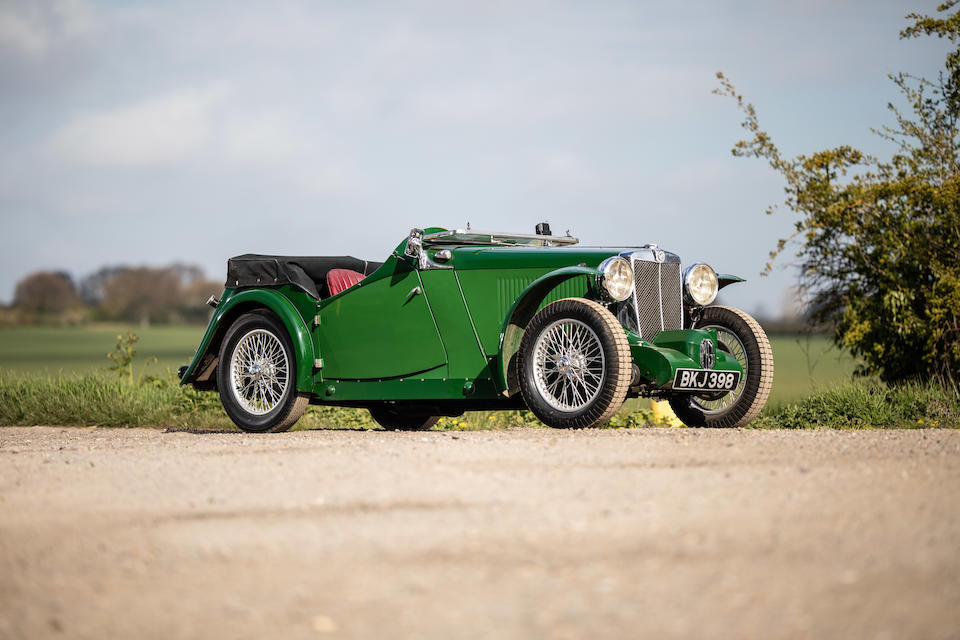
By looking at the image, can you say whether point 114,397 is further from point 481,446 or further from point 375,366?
point 481,446

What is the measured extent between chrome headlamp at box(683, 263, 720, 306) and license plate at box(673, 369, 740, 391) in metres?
0.72

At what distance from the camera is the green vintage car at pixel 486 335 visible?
705 cm

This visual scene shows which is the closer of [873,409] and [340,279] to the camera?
[340,279]

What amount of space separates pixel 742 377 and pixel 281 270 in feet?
12.6

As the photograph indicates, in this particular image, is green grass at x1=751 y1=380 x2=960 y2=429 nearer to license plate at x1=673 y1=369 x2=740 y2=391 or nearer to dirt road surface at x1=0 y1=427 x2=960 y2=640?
license plate at x1=673 y1=369 x2=740 y2=391

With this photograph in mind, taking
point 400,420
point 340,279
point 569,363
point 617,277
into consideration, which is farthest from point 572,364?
point 400,420

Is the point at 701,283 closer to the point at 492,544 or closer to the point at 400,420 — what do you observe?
the point at 400,420

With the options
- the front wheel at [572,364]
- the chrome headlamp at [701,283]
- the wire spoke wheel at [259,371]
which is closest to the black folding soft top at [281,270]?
the wire spoke wheel at [259,371]

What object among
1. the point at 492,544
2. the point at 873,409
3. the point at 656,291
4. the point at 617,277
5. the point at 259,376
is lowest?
the point at 873,409

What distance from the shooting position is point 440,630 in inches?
112

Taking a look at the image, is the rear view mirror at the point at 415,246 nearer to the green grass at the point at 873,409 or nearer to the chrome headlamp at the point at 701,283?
the chrome headlamp at the point at 701,283

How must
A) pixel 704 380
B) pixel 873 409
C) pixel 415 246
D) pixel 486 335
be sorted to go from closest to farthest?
pixel 704 380
pixel 486 335
pixel 415 246
pixel 873 409

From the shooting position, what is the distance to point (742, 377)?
796 centimetres

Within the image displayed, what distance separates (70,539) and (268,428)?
14.7 feet
